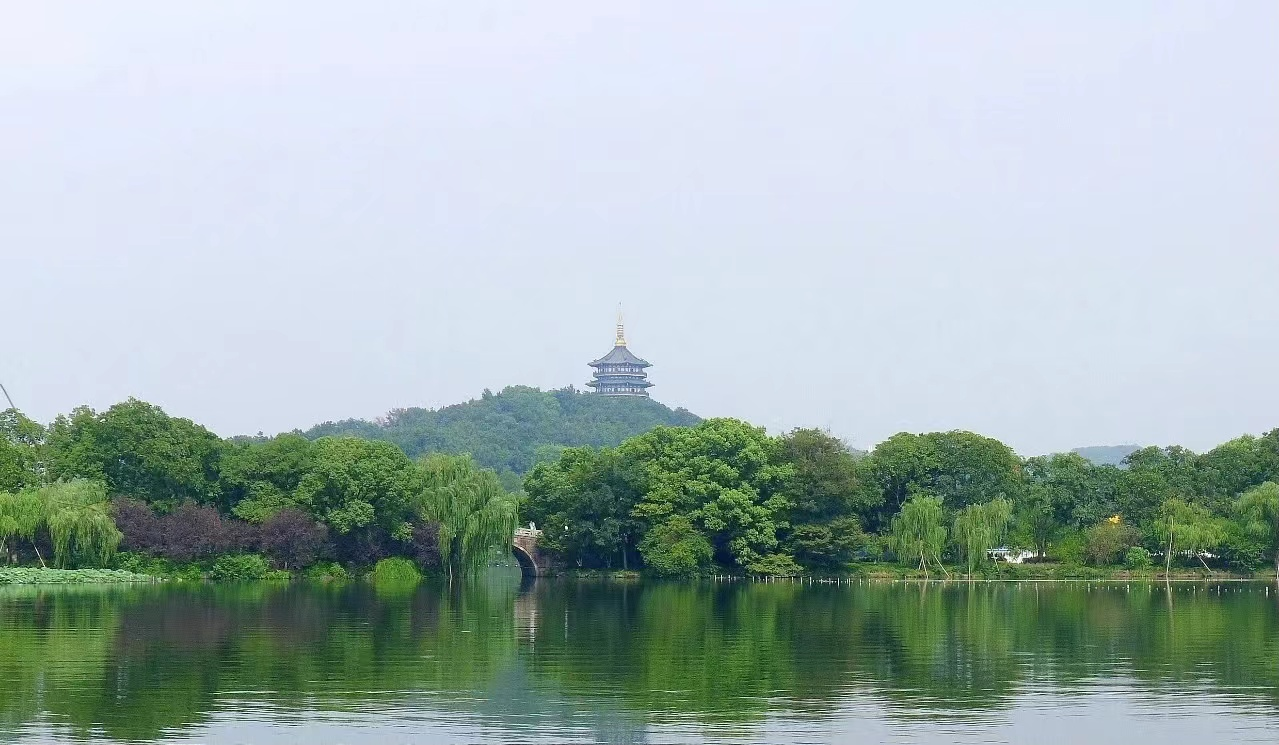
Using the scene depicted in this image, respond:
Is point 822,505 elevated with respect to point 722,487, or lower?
lower

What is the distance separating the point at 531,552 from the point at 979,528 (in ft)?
69.6

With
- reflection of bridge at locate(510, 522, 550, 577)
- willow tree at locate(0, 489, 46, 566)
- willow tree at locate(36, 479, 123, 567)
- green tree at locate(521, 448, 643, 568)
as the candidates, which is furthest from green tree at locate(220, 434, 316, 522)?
green tree at locate(521, 448, 643, 568)

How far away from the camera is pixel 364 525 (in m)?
68.7

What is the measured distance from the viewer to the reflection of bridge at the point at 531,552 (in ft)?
244

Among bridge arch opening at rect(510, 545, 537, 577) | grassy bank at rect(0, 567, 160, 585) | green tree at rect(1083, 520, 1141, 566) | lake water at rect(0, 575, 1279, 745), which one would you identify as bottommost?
lake water at rect(0, 575, 1279, 745)

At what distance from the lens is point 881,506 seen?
74.9 metres

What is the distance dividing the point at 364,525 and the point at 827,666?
42759 millimetres

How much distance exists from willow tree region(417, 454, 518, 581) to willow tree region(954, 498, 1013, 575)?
2006 cm

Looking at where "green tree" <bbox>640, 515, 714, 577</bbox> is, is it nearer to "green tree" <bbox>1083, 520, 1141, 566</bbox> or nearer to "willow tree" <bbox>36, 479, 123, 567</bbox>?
"green tree" <bbox>1083, 520, 1141, 566</bbox>

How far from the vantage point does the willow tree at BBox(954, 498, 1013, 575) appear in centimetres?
6912

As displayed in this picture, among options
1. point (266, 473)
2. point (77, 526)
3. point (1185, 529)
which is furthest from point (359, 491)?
point (1185, 529)

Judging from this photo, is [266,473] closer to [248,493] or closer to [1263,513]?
[248,493]

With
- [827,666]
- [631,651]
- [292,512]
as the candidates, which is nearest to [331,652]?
[631,651]

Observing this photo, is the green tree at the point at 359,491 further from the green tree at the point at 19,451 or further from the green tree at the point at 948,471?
the green tree at the point at 948,471
